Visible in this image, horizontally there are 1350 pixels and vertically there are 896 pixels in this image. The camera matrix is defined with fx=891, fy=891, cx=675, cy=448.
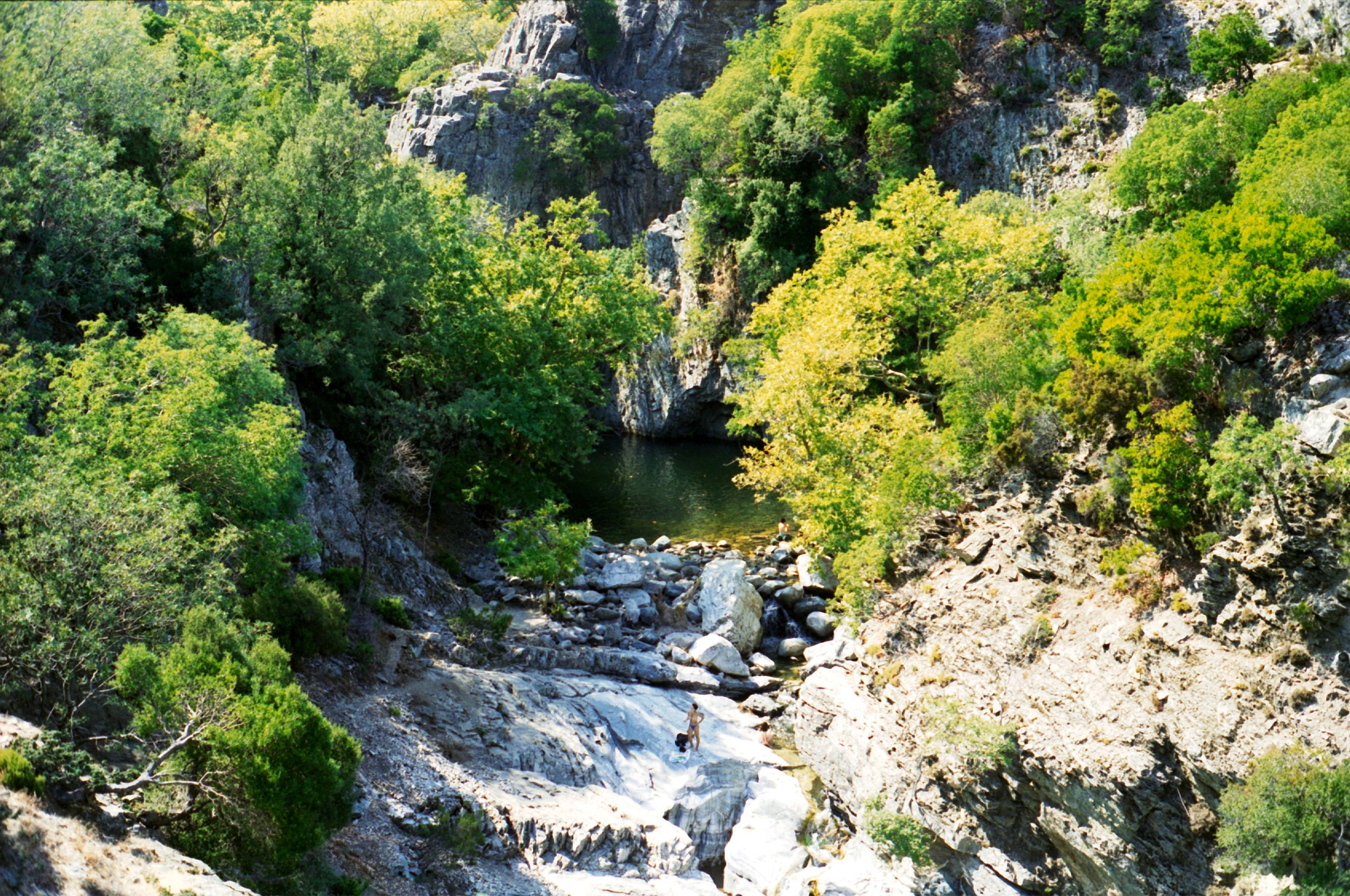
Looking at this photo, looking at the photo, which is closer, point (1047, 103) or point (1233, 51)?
point (1233, 51)

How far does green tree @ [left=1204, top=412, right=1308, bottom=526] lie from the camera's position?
14.2 metres

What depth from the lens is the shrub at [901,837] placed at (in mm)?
17219

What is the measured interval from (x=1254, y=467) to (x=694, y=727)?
12786mm

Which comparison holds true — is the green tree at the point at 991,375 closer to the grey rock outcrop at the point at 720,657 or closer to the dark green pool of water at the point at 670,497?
the grey rock outcrop at the point at 720,657

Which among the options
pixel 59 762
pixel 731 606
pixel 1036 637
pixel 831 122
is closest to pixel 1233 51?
pixel 831 122

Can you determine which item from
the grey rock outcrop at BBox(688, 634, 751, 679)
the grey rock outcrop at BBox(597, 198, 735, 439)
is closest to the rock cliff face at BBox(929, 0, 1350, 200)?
the grey rock outcrop at BBox(597, 198, 735, 439)

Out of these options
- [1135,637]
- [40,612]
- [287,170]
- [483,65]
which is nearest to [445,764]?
[40,612]

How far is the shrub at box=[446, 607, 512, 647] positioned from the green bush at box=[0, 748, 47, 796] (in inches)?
516

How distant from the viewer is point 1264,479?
1432cm

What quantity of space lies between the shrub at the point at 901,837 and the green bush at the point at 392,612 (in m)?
12.4

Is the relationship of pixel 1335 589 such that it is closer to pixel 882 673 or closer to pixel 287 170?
Result: pixel 882 673

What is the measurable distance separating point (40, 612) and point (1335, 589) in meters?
18.5

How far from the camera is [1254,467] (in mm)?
14555

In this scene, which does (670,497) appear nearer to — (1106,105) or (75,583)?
(1106,105)
